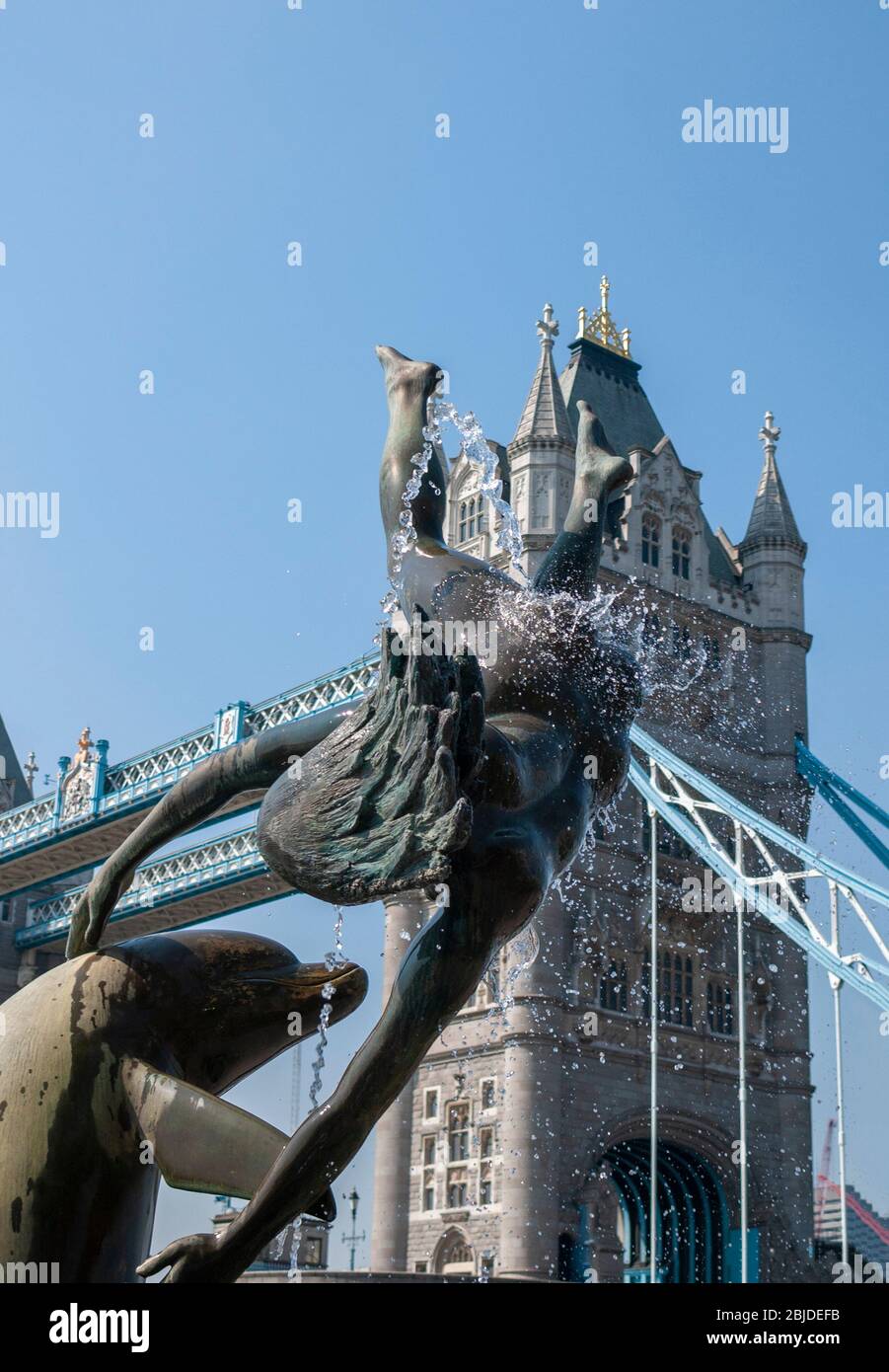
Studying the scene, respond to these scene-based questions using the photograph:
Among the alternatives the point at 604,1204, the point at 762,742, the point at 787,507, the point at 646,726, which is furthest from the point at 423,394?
the point at 787,507

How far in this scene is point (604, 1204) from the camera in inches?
1079

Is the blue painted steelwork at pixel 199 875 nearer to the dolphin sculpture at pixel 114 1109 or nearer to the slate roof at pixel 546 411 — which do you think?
the slate roof at pixel 546 411

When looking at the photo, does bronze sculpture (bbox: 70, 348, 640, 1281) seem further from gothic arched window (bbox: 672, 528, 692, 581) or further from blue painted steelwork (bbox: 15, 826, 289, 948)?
gothic arched window (bbox: 672, 528, 692, 581)

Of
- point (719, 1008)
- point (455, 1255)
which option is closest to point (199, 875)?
point (455, 1255)

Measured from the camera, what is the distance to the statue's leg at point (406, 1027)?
2.36 metres

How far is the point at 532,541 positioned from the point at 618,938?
23.7ft

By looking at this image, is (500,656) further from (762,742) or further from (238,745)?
(762,742)

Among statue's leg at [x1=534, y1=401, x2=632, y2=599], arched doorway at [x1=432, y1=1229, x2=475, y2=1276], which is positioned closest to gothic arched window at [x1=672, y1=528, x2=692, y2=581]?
arched doorway at [x1=432, y1=1229, x2=475, y2=1276]

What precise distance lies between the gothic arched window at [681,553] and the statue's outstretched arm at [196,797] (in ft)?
108

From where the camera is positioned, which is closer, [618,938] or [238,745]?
[238,745]

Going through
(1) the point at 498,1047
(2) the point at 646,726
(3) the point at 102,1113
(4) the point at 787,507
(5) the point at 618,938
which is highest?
(4) the point at 787,507

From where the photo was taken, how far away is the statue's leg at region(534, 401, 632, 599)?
312cm

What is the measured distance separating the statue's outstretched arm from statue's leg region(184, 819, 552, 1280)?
1.20ft

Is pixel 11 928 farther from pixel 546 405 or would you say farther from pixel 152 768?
pixel 546 405
